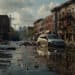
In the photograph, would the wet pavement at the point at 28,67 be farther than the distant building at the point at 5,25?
No

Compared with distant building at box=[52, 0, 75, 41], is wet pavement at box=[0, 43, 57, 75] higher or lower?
lower

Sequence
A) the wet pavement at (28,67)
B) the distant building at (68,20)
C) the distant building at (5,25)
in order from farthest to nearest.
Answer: the distant building at (5,25), the distant building at (68,20), the wet pavement at (28,67)

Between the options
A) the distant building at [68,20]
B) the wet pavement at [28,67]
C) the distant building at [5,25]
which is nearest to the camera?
the wet pavement at [28,67]

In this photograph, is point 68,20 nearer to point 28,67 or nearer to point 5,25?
point 28,67

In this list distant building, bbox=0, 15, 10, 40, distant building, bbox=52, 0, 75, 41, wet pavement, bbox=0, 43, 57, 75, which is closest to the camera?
wet pavement, bbox=0, 43, 57, 75

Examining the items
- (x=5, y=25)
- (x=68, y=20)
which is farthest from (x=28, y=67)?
(x=5, y=25)

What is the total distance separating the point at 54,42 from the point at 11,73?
2680cm

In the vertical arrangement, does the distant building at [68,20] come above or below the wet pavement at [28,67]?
above

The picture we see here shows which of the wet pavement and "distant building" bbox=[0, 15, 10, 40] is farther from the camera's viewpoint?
"distant building" bbox=[0, 15, 10, 40]

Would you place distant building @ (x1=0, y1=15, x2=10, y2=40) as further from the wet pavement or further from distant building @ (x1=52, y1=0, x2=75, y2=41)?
the wet pavement

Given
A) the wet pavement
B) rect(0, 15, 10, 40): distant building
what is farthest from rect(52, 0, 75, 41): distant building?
rect(0, 15, 10, 40): distant building

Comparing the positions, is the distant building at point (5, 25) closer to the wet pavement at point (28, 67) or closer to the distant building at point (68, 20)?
the distant building at point (68, 20)

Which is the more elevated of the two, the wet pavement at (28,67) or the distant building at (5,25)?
the distant building at (5,25)

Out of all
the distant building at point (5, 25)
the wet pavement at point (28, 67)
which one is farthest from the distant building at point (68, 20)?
the distant building at point (5, 25)
